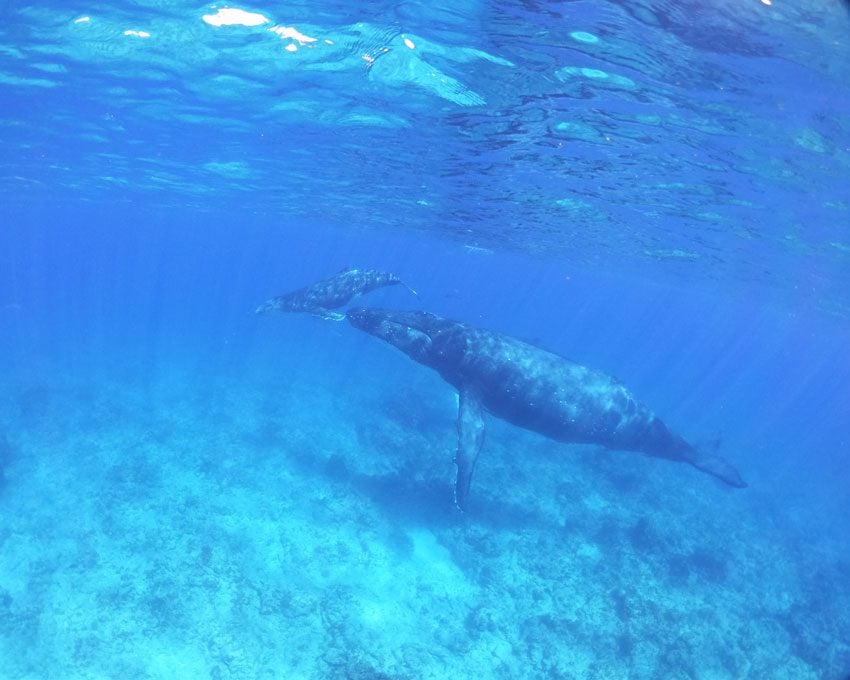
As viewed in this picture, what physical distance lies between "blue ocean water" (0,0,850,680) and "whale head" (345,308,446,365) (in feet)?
10.3

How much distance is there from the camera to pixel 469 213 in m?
30.9

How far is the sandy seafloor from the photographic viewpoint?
11367 mm

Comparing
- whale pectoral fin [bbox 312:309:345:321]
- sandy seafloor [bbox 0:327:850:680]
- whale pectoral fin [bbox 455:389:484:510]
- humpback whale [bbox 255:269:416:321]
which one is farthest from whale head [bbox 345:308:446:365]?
sandy seafloor [bbox 0:327:850:680]

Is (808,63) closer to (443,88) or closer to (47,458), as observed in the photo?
(443,88)

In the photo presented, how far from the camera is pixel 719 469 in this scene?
13.2 meters

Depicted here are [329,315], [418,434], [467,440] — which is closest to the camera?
[467,440]

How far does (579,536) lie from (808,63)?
13.4 meters

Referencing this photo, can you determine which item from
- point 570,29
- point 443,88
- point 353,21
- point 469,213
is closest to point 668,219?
point 469,213

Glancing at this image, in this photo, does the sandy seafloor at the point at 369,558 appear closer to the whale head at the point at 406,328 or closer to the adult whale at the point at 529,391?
the adult whale at the point at 529,391

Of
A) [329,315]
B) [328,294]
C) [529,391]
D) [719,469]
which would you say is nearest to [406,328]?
[529,391]

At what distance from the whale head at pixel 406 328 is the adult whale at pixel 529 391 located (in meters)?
0.03

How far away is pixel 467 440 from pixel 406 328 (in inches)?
137

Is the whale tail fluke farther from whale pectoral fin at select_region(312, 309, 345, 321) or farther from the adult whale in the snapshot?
whale pectoral fin at select_region(312, 309, 345, 321)

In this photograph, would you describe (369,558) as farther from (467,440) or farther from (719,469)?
(719,469)
